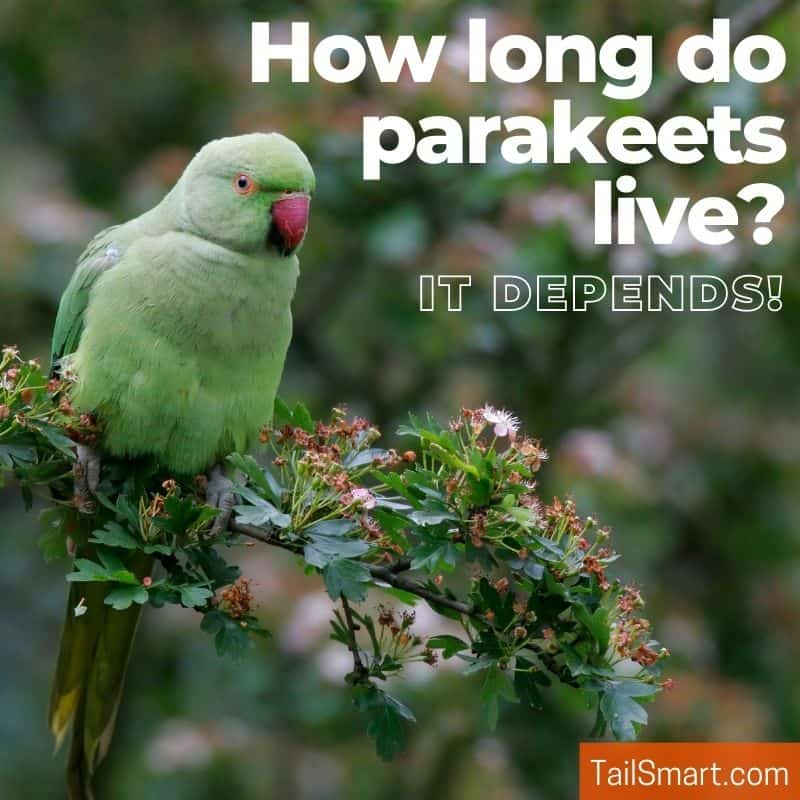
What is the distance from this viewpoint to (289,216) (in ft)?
9.77

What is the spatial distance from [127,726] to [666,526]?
2531mm

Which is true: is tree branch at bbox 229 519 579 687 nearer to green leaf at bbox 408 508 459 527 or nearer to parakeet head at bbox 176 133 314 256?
green leaf at bbox 408 508 459 527

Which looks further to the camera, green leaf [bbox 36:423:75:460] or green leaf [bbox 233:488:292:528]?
green leaf [bbox 36:423:75:460]

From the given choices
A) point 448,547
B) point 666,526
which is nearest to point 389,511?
point 448,547

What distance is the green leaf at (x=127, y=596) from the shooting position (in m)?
2.31

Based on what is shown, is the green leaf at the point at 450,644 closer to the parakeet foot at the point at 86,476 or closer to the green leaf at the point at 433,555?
the green leaf at the point at 433,555

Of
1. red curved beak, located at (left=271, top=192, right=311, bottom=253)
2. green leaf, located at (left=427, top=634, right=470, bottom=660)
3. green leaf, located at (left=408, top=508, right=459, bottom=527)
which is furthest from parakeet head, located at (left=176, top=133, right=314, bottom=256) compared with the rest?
green leaf, located at (left=427, top=634, right=470, bottom=660)

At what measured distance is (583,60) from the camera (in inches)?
203

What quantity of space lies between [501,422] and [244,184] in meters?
0.99

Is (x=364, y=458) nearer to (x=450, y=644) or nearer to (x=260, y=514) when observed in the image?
(x=260, y=514)

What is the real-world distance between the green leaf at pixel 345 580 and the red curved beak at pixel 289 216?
93cm

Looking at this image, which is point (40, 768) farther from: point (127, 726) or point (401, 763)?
point (401, 763)

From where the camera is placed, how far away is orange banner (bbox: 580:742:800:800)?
328 centimetres

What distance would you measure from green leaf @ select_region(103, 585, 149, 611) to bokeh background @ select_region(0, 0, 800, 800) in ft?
7.03
